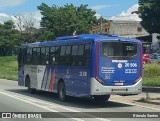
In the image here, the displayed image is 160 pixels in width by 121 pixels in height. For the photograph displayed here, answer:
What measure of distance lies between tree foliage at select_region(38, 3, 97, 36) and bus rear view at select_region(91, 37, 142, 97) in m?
56.7

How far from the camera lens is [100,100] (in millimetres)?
21125

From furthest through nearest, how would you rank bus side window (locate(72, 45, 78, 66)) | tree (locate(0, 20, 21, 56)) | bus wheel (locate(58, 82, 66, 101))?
tree (locate(0, 20, 21, 56)) < bus wheel (locate(58, 82, 66, 101)) < bus side window (locate(72, 45, 78, 66))

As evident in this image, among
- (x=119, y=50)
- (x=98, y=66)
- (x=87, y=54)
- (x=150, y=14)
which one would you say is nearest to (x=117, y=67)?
(x=119, y=50)

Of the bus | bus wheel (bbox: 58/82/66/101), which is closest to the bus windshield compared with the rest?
the bus

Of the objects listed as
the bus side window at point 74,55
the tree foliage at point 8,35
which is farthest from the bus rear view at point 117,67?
the tree foliage at point 8,35

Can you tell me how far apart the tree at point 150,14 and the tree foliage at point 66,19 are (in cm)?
1539

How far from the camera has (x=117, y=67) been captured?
1853 cm

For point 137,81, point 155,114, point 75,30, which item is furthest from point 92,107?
point 75,30

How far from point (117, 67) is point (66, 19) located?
59.9m

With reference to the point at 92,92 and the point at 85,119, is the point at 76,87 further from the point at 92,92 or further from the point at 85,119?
the point at 85,119

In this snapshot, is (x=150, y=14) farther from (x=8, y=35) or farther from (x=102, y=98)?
(x=8, y=35)

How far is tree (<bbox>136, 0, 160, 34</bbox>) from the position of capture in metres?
59.8

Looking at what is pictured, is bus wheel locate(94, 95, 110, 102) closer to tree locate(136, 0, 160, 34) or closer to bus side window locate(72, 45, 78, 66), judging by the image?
bus side window locate(72, 45, 78, 66)

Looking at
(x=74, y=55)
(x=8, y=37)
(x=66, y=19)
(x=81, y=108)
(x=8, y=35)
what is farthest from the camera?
(x=8, y=35)
